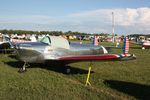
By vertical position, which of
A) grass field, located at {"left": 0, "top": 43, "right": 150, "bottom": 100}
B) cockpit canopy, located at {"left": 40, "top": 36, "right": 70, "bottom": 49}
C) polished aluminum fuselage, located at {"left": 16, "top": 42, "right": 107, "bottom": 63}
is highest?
cockpit canopy, located at {"left": 40, "top": 36, "right": 70, "bottom": 49}

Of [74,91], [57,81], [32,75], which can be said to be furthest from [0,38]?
[74,91]

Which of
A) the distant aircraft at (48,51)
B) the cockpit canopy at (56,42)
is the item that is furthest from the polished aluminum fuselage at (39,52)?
the cockpit canopy at (56,42)

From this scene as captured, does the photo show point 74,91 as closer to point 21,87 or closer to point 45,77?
point 21,87

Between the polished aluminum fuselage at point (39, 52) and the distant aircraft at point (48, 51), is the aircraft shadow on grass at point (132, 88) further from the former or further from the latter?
the polished aluminum fuselage at point (39, 52)

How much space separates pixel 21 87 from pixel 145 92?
147 inches

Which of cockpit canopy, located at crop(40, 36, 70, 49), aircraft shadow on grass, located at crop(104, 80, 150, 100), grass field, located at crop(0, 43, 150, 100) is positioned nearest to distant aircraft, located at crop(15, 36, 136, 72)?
cockpit canopy, located at crop(40, 36, 70, 49)

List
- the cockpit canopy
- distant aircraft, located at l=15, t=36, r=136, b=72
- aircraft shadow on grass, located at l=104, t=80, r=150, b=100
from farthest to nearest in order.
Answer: the cockpit canopy, distant aircraft, located at l=15, t=36, r=136, b=72, aircraft shadow on grass, located at l=104, t=80, r=150, b=100

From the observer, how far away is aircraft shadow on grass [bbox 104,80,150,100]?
8.09 m

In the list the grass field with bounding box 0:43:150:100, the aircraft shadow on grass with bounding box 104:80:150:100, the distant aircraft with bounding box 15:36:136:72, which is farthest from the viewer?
the distant aircraft with bounding box 15:36:136:72

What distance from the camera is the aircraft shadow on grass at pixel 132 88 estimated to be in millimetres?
8094

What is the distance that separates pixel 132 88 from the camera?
9016 mm

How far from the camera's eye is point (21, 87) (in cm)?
857

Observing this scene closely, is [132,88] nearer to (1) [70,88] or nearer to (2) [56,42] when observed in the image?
(1) [70,88]

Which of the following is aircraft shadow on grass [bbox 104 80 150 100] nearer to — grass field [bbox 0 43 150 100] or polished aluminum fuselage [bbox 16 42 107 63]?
grass field [bbox 0 43 150 100]
